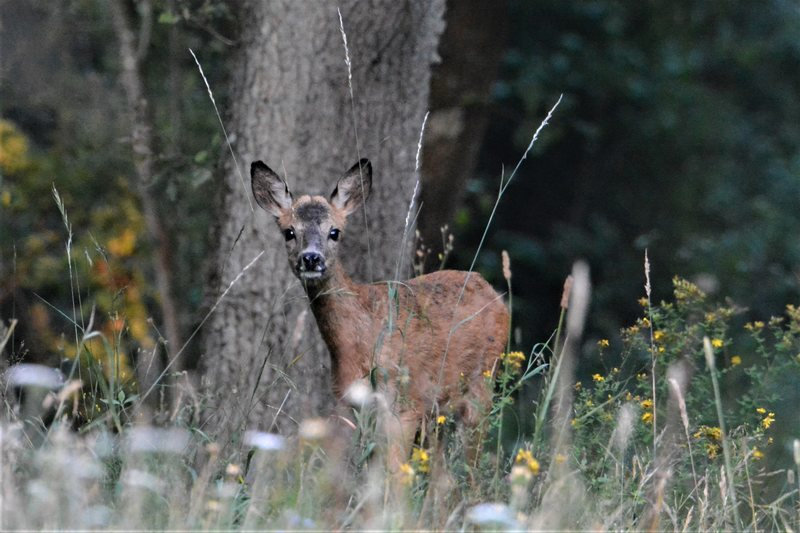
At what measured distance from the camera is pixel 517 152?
17.1 metres

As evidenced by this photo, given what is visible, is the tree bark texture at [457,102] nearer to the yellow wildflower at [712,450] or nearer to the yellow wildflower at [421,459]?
the yellow wildflower at [712,450]

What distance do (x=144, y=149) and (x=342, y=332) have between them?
308 centimetres

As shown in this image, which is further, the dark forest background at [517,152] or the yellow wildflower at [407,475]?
the dark forest background at [517,152]

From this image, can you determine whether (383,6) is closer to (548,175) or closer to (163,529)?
(163,529)

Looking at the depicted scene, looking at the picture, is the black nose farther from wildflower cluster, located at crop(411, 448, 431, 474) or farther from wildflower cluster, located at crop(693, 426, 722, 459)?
wildflower cluster, located at crop(693, 426, 722, 459)

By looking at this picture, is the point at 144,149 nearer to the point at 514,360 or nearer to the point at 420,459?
the point at 514,360

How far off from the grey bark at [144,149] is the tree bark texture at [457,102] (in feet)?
6.69

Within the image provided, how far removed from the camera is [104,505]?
4.30 m

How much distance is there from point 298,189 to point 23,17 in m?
5.65

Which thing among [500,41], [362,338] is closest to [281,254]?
[362,338]

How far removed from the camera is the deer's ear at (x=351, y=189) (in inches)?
264

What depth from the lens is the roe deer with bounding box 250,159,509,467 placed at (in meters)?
6.46

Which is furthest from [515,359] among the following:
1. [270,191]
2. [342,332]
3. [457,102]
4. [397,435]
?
[457,102]

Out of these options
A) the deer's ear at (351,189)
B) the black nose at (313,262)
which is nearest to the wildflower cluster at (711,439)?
the black nose at (313,262)
